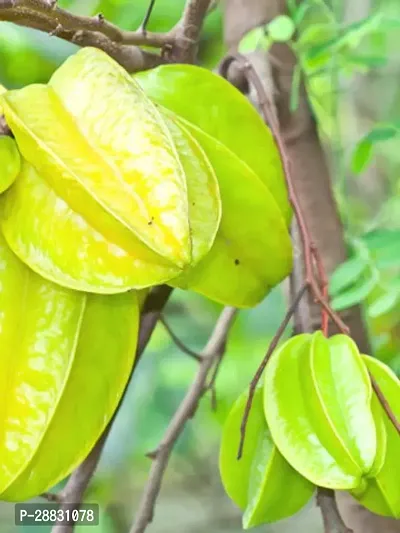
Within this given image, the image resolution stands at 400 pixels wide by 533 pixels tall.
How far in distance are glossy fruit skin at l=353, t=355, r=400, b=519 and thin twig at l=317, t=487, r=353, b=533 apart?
33mm

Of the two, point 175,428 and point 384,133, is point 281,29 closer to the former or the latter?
point 384,133

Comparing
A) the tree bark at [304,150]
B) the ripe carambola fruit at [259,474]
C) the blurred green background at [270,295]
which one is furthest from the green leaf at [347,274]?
the ripe carambola fruit at [259,474]

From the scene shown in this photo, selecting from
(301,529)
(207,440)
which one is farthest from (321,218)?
(301,529)

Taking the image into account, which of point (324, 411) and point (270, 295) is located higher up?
point (324, 411)

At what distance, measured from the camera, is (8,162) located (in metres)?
0.50

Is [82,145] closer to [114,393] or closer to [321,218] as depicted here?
[114,393]

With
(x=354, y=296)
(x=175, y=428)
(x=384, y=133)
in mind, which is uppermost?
(x=384, y=133)

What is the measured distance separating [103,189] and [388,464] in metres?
0.33

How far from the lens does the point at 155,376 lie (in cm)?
158

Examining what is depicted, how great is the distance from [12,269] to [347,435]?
28 cm

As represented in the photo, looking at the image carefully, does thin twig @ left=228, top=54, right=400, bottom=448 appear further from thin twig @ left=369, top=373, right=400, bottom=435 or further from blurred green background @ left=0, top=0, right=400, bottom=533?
blurred green background @ left=0, top=0, right=400, bottom=533

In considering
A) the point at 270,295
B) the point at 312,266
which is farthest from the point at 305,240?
the point at 270,295

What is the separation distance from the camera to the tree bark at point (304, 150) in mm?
1017

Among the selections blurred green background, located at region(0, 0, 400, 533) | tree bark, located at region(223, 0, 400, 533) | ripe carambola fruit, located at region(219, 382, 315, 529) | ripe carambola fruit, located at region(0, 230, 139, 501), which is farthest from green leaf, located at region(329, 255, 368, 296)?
ripe carambola fruit, located at region(0, 230, 139, 501)
